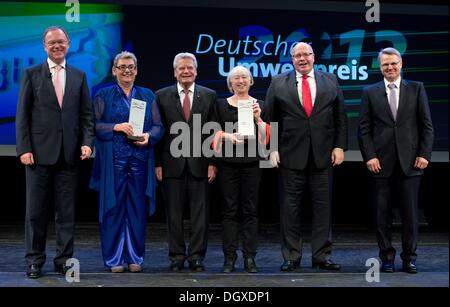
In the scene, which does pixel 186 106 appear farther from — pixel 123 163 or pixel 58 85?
pixel 58 85

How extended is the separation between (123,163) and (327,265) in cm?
162

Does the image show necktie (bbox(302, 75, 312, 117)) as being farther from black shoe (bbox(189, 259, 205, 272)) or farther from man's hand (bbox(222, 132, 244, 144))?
black shoe (bbox(189, 259, 205, 272))

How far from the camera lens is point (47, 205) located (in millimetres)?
5211

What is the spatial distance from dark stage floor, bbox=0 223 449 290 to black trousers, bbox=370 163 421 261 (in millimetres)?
185

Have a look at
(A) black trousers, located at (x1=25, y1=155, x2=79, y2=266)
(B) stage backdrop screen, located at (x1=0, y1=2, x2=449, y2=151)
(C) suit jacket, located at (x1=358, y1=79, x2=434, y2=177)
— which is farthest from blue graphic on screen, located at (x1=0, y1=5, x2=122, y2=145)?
(C) suit jacket, located at (x1=358, y1=79, x2=434, y2=177)

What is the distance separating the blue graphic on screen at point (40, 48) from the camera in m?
7.06

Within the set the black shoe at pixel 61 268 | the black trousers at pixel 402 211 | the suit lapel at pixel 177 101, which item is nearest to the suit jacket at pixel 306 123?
the black trousers at pixel 402 211

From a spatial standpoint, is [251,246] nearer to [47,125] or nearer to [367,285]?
[367,285]

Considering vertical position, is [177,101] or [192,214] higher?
[177,101]

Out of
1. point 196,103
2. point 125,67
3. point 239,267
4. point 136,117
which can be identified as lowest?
point 239,267

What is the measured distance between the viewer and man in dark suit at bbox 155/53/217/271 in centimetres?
538

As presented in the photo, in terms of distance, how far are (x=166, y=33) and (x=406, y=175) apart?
2.94 m

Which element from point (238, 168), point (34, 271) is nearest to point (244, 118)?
point (238, 168)

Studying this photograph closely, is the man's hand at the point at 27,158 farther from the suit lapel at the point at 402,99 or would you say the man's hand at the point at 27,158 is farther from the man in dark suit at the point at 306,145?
the suit lapel at the point at 402,99
